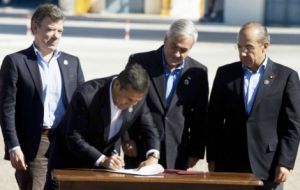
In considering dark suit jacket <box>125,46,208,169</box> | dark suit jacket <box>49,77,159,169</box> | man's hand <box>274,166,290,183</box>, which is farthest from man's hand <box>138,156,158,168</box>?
man's hand <box>274,166,290,183</box>

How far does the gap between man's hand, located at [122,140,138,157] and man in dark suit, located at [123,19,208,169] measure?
69 millimetres

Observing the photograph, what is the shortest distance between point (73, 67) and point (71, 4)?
134ft

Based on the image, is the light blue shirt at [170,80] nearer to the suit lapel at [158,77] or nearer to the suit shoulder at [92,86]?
the suit lapel at [158,77]

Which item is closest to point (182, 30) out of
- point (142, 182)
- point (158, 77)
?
point (158, 77)

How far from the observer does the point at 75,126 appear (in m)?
5.29

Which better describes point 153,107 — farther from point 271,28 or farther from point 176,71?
point 271,28

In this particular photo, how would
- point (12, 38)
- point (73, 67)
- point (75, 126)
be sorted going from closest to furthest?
1. point (75, 126)
2. point (73, 67)
3. point (12, 38)

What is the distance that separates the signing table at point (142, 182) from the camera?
4.82 metres

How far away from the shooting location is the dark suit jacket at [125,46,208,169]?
6141 millimetres

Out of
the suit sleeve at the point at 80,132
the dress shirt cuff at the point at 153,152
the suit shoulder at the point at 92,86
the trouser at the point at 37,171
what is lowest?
the trouser at the point at 37,171

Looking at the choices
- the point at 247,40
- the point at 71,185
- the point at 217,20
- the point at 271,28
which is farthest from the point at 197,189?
the point at 217,20

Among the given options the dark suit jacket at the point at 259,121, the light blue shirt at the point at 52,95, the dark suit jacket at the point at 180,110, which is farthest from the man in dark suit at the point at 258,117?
the light blue shirt at the point at 52,95

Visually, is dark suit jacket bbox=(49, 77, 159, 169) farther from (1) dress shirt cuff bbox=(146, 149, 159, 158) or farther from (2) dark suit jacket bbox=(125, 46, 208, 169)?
(2) dark suit jacket bbox=(125, 46, 208, 169)

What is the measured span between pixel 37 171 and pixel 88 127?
1.04m
